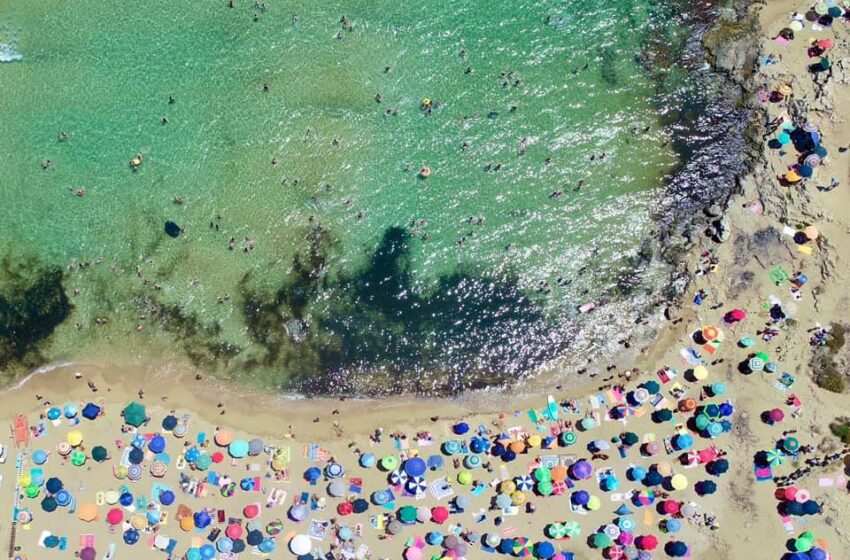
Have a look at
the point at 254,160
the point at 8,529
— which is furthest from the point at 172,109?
the point at 8,529

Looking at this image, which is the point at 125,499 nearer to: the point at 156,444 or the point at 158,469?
the point at 158,469

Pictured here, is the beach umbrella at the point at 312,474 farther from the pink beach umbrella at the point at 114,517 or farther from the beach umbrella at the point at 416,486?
the pink beach umbrella at the point at 114,517

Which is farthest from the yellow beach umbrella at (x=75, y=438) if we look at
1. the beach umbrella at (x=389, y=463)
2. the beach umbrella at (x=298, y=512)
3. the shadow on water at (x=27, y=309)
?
the beach umbrella at (x=389, y=463)

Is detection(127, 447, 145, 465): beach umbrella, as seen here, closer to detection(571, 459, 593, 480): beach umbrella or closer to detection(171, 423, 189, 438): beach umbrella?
detection(171, 423, 189, 438): beach umbrella

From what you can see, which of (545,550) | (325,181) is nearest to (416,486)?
(545,550)

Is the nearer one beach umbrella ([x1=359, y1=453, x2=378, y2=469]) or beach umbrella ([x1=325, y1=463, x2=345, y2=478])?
beach umbrella ([x1=325, y1=463, x2=345, y2=478])

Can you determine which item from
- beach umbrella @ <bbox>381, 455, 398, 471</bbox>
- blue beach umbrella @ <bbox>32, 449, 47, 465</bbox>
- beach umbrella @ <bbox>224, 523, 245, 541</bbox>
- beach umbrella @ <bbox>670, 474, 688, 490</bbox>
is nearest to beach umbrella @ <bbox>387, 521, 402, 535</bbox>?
beach umbrella @ <bbox>381, 455, 398, 471</bbox>

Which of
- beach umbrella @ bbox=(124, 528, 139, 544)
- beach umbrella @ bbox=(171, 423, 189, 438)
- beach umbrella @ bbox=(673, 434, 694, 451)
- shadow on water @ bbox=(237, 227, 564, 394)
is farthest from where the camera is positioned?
shadow on water @ bbox=(237, 227, 564, 394)
